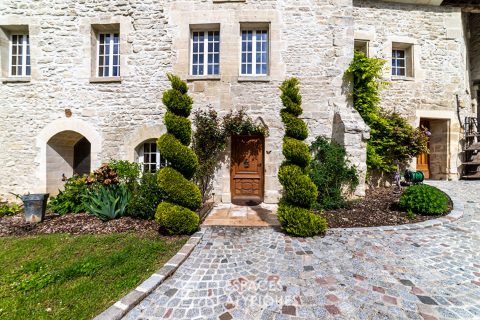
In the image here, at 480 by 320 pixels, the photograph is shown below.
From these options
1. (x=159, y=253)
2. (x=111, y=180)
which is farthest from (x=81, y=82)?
(x=159, y=253)

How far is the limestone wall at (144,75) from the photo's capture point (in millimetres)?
6230

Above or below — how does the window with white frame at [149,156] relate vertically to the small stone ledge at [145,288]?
above

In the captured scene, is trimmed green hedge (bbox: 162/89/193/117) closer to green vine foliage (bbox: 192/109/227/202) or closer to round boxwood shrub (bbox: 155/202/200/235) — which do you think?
round boxwood shrub (bbox: 155/202/200/235)

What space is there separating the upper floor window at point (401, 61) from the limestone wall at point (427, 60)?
232 millimetres

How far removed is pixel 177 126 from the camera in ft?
12.7

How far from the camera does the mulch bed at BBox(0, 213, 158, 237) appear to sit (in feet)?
14.3

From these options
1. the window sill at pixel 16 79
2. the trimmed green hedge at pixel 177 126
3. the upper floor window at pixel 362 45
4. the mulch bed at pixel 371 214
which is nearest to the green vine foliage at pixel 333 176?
the mulch bed at pixel 371 214

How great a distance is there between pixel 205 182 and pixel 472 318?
5.54 m

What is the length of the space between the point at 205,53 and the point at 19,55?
6536 millimetres

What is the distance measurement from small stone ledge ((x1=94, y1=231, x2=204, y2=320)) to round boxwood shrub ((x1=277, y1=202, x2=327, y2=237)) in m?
1.86

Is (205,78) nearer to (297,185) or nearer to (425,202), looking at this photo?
(297,185)

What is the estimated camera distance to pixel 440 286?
99.7 inches

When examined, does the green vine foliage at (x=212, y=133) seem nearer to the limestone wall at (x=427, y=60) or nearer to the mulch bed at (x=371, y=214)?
the mulch bed at (x=371, y=214)

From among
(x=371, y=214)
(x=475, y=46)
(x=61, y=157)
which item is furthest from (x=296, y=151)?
(x=475, y=46)
